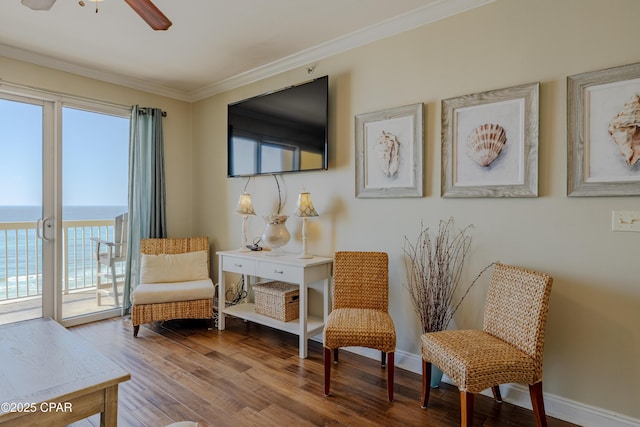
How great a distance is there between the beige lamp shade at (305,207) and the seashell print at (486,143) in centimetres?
130

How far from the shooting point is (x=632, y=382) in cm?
182

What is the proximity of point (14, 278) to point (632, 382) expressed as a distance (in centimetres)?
467

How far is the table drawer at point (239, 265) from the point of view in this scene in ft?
10.5

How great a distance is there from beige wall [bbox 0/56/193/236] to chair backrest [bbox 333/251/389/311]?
253 cm

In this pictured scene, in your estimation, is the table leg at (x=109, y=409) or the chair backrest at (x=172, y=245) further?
the chair backrest at (x=172, y=245)

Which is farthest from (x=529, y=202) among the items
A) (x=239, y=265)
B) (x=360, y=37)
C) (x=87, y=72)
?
(x=87, y=72)

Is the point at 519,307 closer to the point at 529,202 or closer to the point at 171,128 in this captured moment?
the point at 529,202

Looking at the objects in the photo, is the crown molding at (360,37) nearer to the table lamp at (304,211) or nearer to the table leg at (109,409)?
the table lamp at (304,211)

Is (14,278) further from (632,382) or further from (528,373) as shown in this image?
(632,382)

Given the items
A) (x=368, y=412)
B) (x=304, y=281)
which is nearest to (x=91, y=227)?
(x=304, y=281)

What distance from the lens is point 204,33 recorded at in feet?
9.18

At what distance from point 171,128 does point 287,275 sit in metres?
2.56

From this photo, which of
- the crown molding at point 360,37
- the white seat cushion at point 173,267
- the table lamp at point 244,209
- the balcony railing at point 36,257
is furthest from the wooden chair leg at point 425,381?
the balcony railing at point 36,257

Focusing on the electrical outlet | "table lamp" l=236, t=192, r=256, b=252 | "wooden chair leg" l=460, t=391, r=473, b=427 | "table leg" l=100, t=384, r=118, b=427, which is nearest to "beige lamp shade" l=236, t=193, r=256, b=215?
"table lamp" l=236, t=192, r=256, b=252
